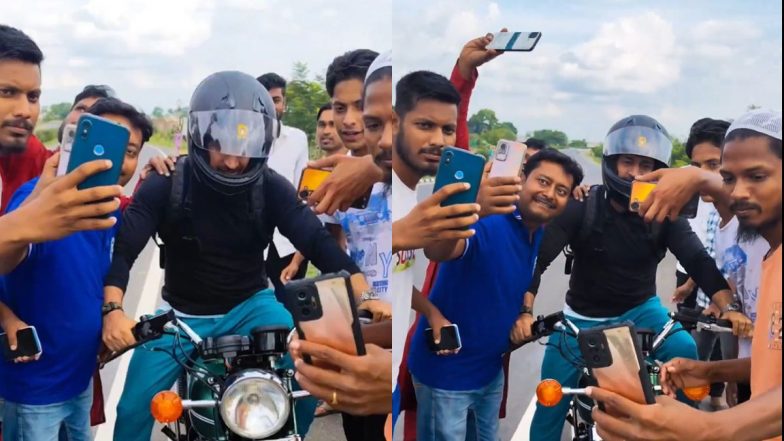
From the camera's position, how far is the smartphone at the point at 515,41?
2.03 meters

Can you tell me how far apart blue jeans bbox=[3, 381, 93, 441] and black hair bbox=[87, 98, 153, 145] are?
2.07 ft

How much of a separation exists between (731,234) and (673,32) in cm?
50

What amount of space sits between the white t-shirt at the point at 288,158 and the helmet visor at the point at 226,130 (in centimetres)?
8

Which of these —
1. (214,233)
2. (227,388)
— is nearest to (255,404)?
(227,388)

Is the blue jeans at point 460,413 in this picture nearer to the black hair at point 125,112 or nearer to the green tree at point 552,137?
the green tree at point 552,137

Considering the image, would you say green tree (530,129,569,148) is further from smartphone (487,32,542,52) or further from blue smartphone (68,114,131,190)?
blue smartphone (68,114,131,190)

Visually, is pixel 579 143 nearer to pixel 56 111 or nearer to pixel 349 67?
pixel 349 67

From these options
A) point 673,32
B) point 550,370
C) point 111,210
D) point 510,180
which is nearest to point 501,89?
point 510,180

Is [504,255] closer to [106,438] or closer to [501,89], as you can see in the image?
[501,89]

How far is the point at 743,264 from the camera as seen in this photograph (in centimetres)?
196

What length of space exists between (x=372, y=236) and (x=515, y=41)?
625 millimetres

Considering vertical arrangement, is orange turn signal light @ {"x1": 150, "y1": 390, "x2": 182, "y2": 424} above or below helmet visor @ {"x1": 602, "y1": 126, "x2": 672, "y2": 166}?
below

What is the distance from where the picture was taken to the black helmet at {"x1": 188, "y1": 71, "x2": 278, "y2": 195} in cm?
194

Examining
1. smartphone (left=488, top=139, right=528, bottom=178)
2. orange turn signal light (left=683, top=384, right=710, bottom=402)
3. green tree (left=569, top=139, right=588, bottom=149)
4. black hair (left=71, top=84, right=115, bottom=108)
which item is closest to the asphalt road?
green tree (left=569, top=139, right=588, bottom=149)
